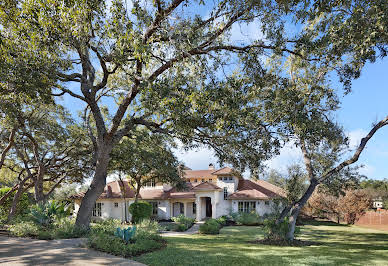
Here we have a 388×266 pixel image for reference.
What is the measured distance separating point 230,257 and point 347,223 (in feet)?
87.3

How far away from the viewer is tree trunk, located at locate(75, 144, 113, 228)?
13398 mm

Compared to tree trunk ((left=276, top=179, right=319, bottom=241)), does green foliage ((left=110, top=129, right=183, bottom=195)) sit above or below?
above

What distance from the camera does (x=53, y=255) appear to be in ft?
28.5

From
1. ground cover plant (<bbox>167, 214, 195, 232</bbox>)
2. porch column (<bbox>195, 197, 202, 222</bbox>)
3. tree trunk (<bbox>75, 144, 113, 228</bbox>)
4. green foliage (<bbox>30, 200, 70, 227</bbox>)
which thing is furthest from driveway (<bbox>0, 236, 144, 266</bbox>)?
porch column (<bbox>195, 197, 202, 222</bbox>)

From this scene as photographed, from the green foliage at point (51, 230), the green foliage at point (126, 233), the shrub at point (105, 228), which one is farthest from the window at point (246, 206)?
the green foliage at point (126, 233)

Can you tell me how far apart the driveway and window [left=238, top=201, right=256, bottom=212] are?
23273 millimetres

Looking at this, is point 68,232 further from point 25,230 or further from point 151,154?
point 151,154

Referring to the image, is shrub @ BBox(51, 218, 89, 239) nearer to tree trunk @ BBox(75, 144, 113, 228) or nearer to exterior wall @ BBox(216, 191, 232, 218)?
tree trunk @ BBox(75, 144, 113, 228)

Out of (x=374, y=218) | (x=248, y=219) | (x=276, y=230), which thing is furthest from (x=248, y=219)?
(x=276, y=230)

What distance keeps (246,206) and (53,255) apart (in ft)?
83.3

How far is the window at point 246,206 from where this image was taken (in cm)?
3122

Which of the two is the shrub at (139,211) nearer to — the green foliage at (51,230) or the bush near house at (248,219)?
the bush near house at (248,219)

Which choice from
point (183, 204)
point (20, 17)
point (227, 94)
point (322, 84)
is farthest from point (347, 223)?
point (20, 17)

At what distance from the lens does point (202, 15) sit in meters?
10.7
